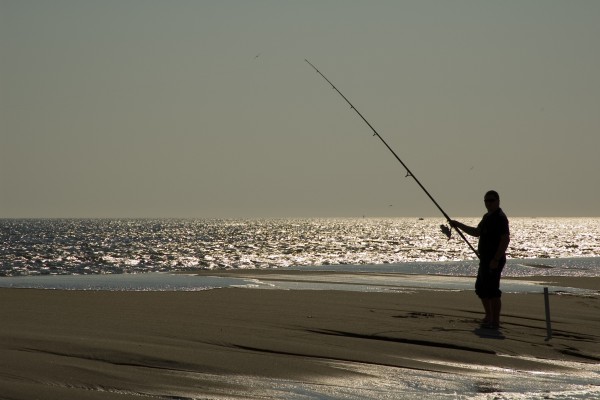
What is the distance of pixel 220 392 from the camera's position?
570cm

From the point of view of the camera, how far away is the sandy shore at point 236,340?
19.5 feet

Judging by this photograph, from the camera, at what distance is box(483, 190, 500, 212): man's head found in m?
9.65

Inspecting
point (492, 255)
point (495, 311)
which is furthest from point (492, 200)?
point (495, 311)

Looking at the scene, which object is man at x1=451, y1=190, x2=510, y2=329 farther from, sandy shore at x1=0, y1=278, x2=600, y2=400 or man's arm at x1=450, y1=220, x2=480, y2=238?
sandy shore at x1=0, y1=278, x2=600, y2=400

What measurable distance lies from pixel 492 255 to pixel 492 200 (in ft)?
2.05

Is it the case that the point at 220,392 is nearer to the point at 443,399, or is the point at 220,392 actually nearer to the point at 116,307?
the point at 443,399

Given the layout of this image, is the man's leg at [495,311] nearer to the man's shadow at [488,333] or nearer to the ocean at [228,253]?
the man's shadow at [488,333]

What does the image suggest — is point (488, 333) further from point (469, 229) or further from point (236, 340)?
point (236, 340)

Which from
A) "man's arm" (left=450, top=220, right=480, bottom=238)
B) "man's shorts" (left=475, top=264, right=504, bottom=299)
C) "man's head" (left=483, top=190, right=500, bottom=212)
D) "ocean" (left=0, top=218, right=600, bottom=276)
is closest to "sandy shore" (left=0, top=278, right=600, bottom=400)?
"man's shorts" (left=475, top=264, right=504, bottom=299)

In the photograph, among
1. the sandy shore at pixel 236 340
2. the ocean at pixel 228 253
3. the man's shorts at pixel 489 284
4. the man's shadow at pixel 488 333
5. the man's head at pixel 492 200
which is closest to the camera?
the sandy shore at pixel 236 340

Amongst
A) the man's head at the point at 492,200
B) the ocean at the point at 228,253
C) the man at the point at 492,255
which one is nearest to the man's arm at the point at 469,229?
the man at the point at 492,255

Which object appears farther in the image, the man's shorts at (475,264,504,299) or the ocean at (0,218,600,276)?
the ocean at (0,218,600,276)

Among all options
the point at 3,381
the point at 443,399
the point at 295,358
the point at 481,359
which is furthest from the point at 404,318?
the point at 3,381

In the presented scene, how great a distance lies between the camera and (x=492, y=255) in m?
9.56
